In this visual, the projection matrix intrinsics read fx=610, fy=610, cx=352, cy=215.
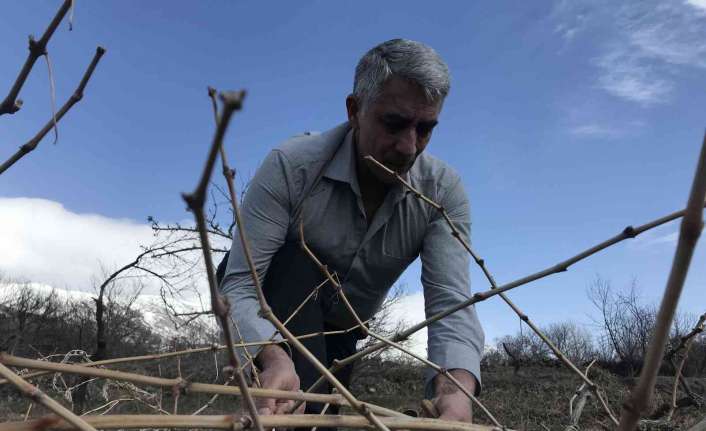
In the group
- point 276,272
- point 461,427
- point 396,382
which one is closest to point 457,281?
point 276,272

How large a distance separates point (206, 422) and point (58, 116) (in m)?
0.43

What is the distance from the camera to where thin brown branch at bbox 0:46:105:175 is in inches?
27.0

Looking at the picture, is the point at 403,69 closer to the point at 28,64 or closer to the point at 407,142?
the point at 407,142

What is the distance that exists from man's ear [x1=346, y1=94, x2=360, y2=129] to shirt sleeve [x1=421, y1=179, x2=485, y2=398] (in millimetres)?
386

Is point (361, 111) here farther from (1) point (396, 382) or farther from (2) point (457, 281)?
→ (1) point (396, 382)

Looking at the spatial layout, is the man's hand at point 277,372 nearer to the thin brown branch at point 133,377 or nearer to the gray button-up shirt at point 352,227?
the gray button-up shirt at point 352,227

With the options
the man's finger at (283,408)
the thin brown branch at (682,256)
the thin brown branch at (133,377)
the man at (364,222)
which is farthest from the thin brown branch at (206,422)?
the man at (364,222)

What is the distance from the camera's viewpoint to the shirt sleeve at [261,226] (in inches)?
69.4

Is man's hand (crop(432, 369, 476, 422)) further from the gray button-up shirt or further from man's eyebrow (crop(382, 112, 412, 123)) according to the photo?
man's eyebrow (crop(382, 112, 412, 123))

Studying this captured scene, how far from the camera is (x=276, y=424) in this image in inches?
21.3

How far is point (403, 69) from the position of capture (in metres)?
1.77

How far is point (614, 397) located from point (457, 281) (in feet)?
17.2

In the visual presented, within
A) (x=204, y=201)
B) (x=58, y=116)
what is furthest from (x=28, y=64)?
(x=204, y=201)

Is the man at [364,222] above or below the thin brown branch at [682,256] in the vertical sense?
above
